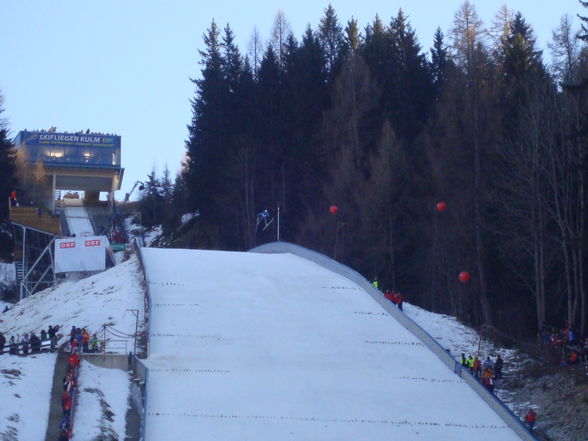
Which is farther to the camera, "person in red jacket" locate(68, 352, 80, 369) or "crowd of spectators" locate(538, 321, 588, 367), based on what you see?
"crowd of spectators" locate(538, 321, 588, 367)

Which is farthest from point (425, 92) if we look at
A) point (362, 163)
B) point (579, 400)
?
point (579, 400)

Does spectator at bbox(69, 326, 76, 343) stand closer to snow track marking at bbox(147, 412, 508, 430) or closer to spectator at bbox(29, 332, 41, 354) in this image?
spectator at bbox(29, 332, 41, 354)

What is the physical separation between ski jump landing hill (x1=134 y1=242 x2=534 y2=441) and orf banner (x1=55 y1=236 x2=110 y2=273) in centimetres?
555

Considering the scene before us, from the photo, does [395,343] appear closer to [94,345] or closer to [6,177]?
[94,345]

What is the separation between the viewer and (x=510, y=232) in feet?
108

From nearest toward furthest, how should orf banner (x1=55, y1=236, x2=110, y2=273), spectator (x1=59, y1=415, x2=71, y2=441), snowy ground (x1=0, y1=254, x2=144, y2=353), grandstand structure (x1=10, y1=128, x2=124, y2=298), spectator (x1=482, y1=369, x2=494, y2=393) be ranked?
spectator (x1=59, y1=415, x2=71, y2=441)
spectator (x1=482, y1=369, x2=494, y2=393)
snowy ground (x1=0, y1=254, x2=144, y2=353)
orf banner (x1=55, y1=236, x2=110, y2=273)
grandstand structure (x1=10, y1=128, x2=124, y2=298)

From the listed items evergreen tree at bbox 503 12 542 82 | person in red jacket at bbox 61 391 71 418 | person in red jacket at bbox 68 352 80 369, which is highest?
evergreen tree at bbox 503 12 542 82

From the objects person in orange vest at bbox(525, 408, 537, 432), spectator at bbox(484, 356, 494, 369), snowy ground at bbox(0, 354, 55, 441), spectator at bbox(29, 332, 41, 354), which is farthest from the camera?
spectator at bbox(484, 356, 494, 369)

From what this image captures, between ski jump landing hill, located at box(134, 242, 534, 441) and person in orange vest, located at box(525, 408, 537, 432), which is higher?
ski jump landing hill, located at box(134, 242, 534, 441)

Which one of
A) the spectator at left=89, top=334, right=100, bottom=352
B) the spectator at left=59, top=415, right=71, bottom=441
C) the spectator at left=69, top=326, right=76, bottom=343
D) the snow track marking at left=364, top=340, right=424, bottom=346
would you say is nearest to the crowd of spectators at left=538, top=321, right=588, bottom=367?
the snow track marking at left=364, top=340, right=424, bottom=346

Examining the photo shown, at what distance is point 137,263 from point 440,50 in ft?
94.6

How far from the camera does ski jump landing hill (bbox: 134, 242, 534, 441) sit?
19625mm

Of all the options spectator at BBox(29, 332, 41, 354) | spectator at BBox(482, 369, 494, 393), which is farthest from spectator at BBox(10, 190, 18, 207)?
spectator at BBox(482, 369, 494, 393)

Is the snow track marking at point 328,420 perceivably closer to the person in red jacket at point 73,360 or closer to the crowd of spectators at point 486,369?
the crowd of spectators at point 486,369
